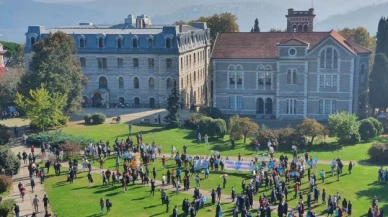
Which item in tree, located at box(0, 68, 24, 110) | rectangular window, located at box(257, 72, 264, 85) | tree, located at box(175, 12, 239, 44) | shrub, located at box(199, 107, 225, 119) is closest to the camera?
tree, located at box(0, 68, 24, 110)

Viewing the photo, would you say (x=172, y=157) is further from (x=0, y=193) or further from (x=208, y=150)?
(x=0, y=193)

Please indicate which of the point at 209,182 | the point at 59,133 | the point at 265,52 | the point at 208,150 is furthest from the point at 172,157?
the point at 265,52

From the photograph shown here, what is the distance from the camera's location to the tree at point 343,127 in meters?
55.5

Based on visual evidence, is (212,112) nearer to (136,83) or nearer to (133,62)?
(136,83)

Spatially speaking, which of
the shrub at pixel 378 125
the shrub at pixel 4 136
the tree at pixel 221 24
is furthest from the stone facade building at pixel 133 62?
the shrub at pixel 378 125

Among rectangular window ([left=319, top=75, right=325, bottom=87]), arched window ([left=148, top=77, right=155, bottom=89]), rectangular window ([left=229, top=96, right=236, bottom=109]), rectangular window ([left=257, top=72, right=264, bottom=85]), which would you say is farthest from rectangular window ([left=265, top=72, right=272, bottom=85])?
arched window ([left=148, top=77, right=155, bottom=89])

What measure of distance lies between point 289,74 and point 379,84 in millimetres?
11532

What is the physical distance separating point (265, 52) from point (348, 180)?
103ft

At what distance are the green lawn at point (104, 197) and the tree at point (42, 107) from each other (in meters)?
14.5

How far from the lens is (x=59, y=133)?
5569 centimetres

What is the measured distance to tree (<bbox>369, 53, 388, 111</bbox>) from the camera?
6950cm

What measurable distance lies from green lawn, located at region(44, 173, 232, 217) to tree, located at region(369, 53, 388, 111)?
39.0 metres

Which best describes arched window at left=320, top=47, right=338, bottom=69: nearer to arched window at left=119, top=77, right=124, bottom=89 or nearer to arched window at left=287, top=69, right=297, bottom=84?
arched window at left=287, top=69, right=297, bottom=84

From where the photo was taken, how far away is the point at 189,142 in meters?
56.8
